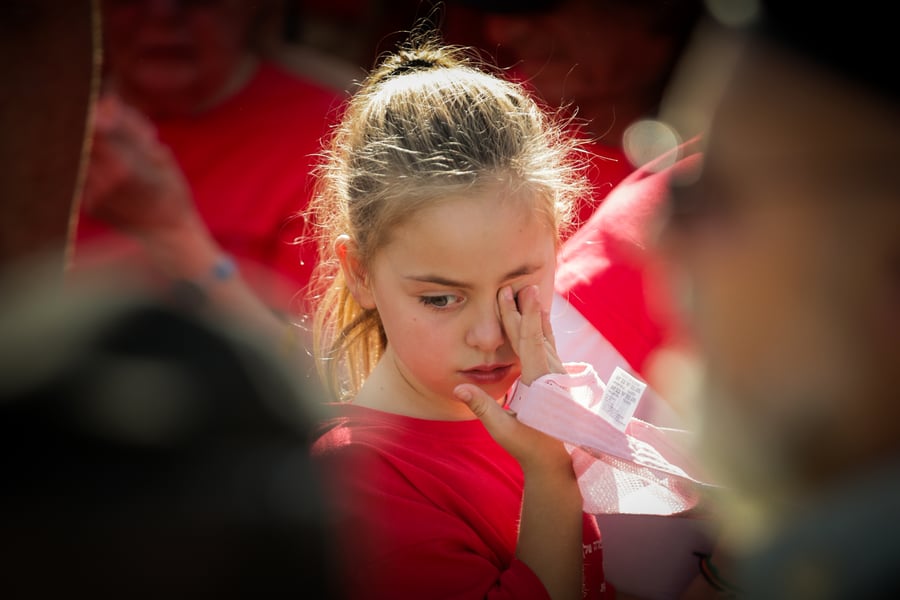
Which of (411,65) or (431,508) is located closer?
(431,508)

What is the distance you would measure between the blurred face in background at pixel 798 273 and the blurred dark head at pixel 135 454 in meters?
0.39

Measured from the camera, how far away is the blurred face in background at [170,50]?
3.05m

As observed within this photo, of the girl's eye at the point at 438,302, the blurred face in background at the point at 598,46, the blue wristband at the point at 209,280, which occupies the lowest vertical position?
the blue wristband at the point at 209,280

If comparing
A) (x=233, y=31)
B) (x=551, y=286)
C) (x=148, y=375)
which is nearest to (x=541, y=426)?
(x=551, y=286)

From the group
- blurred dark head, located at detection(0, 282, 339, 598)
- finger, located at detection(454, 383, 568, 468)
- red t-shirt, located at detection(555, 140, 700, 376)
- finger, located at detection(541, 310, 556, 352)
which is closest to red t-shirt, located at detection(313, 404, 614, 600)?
finger, located at detection(454, 383, 568, 468)

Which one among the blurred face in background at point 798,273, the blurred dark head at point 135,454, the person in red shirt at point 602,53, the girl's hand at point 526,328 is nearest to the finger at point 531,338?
the girl's hand at point 526,328

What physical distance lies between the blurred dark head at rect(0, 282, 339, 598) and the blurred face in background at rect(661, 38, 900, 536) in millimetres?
387

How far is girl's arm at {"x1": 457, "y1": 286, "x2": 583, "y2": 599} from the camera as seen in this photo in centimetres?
153

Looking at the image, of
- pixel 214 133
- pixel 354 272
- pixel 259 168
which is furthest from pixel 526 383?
pixel 214 133

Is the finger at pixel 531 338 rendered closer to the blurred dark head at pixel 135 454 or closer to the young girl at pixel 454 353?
the young girl at pixel 454 353

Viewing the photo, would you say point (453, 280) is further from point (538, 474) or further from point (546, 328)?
point (538, 474)

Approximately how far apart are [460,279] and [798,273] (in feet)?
2.74

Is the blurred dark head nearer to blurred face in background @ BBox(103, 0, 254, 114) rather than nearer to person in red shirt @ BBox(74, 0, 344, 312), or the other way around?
person in red shirt @ BBox(74, 0, 344, 312)

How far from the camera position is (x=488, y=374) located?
166 centimetres
